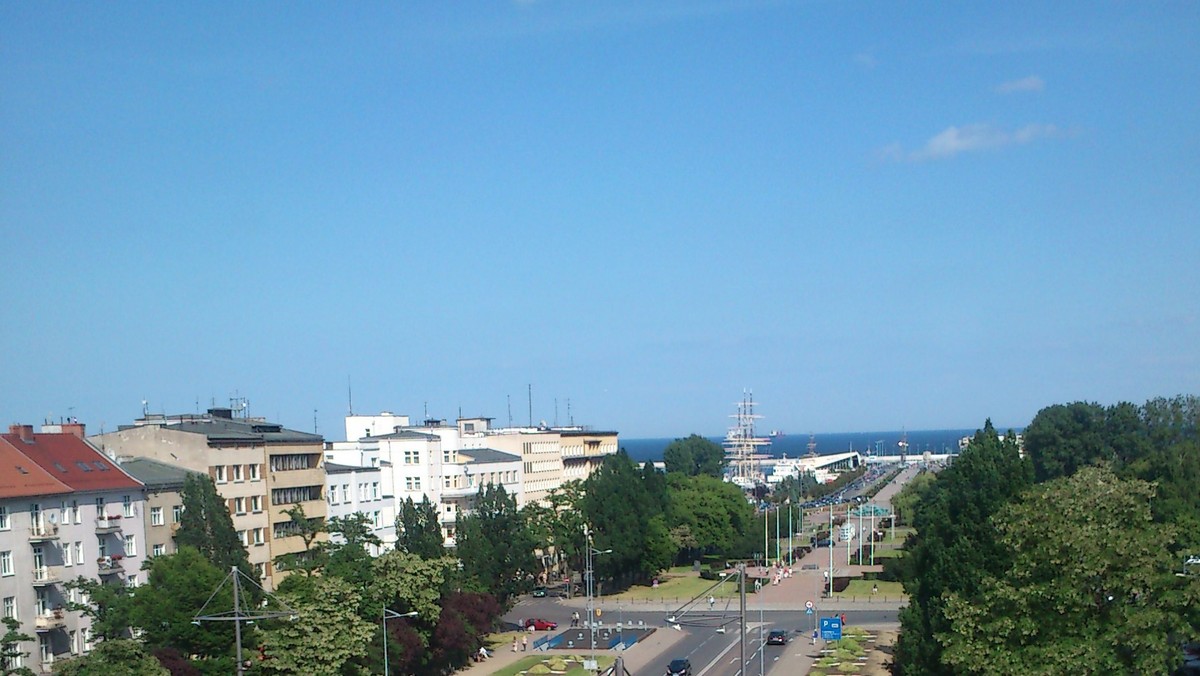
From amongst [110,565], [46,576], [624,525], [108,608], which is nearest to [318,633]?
[108,608]

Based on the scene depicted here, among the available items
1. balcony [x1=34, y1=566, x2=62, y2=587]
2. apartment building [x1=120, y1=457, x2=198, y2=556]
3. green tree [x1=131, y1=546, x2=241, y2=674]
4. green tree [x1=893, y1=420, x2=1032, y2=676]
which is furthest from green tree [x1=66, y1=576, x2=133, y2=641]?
green tree [x1=893, y1=420, x2=1032, y2=676]

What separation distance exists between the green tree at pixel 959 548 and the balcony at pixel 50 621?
4094cm

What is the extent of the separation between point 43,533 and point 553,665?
29.3m

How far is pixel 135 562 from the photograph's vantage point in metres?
71.6

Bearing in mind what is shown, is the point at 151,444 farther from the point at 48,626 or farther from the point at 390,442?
the point at 390,442

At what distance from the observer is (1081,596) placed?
45938 mm

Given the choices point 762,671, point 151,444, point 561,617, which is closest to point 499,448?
point 561,617

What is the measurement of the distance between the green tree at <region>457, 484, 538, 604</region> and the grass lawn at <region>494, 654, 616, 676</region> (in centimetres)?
1002

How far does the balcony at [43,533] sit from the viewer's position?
63719 mm

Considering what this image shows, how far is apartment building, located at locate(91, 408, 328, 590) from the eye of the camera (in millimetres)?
79875

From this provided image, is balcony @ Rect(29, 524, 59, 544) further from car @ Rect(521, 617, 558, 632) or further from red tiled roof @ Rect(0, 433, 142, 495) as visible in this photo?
car @ Rect(521, 617, 558, 632)

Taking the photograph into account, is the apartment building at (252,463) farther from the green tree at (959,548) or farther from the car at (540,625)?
the green tree at (959,548)

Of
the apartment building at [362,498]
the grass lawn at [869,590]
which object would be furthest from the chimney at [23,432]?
the grass lawn at [869,590]

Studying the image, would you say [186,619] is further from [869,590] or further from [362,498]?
[869,590]
